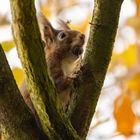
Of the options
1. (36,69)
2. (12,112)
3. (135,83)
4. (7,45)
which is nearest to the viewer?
(36,69)

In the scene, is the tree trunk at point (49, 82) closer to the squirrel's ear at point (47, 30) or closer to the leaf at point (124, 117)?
the leaf at point (124, 117)

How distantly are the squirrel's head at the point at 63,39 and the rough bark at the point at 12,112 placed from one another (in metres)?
1.62

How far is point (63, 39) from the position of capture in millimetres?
3123

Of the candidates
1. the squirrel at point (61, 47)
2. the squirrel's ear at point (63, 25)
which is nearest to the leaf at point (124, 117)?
the squirrel at point (61, 47)

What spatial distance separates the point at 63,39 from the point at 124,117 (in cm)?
126

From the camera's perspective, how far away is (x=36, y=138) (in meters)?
1.35

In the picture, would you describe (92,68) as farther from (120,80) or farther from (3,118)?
(120,80)

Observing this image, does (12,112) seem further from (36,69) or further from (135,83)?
(135,83)

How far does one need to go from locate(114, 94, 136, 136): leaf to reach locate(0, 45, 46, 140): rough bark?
0.69 meters

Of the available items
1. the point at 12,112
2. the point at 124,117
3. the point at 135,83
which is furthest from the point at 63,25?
the point at 12,112

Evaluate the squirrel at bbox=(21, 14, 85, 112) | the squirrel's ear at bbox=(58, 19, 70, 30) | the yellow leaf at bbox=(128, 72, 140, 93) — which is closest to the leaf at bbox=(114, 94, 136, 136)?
the yellow leaf at bbox=(128, 72, 140, 93)

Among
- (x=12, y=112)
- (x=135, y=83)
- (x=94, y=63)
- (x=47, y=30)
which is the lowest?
(x=12, y=112)

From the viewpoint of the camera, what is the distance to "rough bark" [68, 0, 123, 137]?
58.9 inches

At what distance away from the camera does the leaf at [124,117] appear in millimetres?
1985
